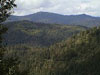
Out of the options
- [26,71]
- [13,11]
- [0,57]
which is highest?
[13,11]

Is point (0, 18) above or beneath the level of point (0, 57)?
above

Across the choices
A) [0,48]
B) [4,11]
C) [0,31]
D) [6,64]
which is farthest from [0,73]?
[4,11]

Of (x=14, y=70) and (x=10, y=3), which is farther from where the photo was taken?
(x=10, y=3)

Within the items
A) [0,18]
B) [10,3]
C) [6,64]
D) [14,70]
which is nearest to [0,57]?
[6,64]

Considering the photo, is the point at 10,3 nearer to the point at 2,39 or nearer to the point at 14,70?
the point at 2,39

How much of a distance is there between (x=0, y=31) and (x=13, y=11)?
2.14m

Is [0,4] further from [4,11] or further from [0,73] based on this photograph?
[0,73]

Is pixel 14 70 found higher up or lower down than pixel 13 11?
lower down

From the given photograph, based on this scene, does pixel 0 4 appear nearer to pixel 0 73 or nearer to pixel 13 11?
pixel 13 11

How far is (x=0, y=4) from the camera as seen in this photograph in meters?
20.9

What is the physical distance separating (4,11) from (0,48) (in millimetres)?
3268

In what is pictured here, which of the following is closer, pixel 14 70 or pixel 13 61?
pixel 14 70

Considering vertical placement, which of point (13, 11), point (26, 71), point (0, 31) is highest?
point (13, 11)

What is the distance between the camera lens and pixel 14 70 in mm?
19125
